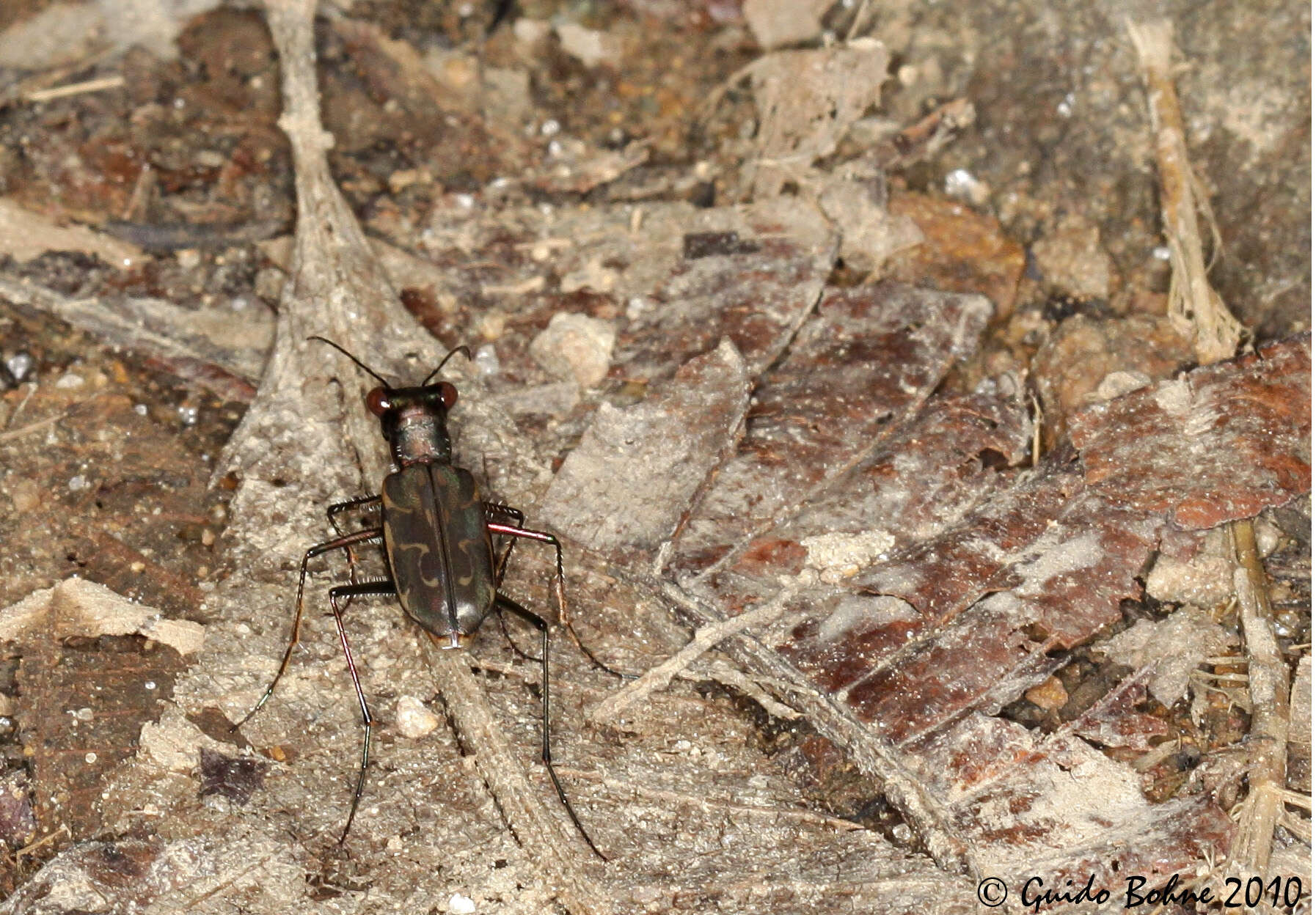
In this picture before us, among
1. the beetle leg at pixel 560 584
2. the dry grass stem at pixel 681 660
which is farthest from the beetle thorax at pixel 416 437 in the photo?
the dry grass stem at pixel 681 660

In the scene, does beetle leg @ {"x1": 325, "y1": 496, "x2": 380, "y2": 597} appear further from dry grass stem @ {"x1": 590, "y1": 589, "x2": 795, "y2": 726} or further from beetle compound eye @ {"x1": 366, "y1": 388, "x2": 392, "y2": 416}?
dry grass stem @ {"x1": 590, "y1": 589, "x2": 795, "y2": 726}

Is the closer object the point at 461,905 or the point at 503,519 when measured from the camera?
the point at 461,905

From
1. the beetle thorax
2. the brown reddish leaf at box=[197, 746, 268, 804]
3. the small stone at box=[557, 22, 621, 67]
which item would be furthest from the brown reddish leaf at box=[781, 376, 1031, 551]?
the small stone at box=[557, 22, 621, 67]

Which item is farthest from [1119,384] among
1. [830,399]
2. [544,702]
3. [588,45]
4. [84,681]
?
[84,681]

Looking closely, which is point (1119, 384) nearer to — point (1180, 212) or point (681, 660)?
point (1180, 212)

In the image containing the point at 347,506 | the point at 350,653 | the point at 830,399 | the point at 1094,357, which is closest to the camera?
the point at 350,653

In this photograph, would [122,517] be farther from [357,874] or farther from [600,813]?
[600,813]

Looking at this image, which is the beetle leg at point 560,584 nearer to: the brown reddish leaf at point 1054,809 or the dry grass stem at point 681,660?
the dry grass stem at point 681,660

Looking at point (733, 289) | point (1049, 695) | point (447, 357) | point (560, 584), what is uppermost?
point (733, 289)
